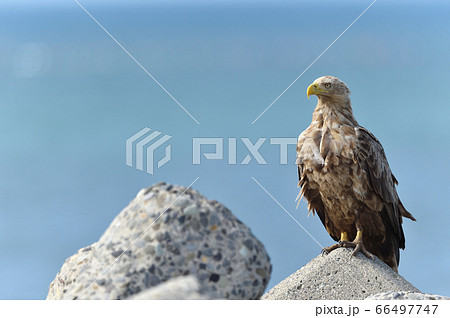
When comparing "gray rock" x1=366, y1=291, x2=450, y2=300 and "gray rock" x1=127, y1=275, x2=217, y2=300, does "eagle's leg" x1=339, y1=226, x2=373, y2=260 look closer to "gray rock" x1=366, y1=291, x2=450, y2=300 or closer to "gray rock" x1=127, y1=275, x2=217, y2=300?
"gray rock" x1=366, y1=291, x2=450, y2=300

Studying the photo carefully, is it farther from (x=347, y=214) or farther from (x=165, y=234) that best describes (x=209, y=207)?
(x=347, y=214)

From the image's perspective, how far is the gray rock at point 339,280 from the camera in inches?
255

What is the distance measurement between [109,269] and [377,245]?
3.85 meters

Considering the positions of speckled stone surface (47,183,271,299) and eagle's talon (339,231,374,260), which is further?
eagle's talon (339,231,374,260)

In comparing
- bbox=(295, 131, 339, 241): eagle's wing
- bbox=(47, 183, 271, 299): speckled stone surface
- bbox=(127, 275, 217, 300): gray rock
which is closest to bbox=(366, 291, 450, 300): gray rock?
bbox=(47, 183, 271, 299): speckled stone surface

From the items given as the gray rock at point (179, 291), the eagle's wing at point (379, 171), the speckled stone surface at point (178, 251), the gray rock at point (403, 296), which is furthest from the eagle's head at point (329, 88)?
the gray rock at point (179, 291)

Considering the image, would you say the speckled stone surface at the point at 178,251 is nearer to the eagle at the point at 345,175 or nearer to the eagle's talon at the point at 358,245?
the eagle at the point at 345,175

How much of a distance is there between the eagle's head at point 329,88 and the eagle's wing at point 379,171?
42 centimetres

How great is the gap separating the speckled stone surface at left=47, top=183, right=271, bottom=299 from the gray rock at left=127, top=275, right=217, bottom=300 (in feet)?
0.29

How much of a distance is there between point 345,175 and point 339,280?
110cm

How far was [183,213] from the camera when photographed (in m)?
4.61

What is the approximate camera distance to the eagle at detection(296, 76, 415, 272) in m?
6.93

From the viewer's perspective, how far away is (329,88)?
7121 mm

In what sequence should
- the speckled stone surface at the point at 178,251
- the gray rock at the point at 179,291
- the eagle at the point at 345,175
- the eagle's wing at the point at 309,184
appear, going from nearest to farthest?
the gray rock at the point at 179,291
the speckled stone surface at the point at 178,251
the eagle at the point at 345,175
the eagle's wing at the point at 309,184
